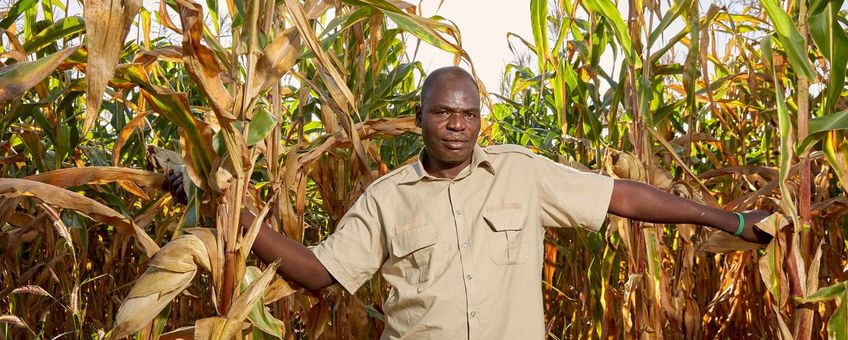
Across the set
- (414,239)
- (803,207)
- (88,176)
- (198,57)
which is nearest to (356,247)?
(414,239)

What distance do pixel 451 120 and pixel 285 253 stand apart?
47 centimetres

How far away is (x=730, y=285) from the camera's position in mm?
3293

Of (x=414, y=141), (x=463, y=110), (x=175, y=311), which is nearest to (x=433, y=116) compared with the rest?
(x=463, y=110)

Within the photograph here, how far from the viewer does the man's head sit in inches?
77.5

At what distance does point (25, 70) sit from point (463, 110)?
924 mm

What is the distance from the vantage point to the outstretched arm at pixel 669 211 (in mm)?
1962

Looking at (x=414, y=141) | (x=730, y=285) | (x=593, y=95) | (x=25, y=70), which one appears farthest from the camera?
(x=414, y=141)

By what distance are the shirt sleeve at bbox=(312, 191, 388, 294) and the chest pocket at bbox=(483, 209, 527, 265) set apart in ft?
0.87

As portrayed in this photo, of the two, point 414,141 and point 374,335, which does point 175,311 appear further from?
point 414,141

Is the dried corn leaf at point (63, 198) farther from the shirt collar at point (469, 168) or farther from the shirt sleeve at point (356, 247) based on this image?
the shirt collar at point (469, 168)

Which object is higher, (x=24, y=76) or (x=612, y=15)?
(x=612, y=15)

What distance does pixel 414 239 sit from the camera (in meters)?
1.98

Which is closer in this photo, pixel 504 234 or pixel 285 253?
pixel 285 253

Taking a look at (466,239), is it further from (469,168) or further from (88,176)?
(88,176)
